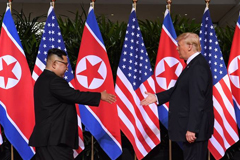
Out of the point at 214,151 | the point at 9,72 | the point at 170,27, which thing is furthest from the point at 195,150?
the point at 9,72

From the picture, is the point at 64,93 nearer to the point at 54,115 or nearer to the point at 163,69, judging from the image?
the point at 54,115

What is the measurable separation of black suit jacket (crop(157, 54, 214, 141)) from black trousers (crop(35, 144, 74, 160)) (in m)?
0.94

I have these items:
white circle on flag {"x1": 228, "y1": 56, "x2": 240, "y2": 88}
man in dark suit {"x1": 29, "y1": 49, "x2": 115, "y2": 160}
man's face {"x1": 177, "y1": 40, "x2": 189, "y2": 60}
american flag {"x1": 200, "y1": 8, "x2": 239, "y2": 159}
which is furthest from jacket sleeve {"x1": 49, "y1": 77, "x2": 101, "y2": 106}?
white circle on flag {"x1": 228, "y1": 56, "x2": 240, "y2": 88}

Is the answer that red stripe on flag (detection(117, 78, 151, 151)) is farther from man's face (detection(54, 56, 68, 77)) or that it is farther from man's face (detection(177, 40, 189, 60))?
man's face (detection(177, 40, 189, 60))

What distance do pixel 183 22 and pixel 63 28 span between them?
158cm

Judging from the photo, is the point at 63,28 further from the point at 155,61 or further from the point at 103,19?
the point at 155,61

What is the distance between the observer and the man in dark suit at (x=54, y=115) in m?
3.49

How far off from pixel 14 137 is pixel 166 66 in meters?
1.94

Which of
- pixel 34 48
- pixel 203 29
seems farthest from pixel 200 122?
pixel 34 48

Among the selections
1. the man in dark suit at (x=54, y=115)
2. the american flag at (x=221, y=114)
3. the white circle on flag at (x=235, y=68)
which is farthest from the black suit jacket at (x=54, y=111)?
the white circle on flag at (x=235, y=68)

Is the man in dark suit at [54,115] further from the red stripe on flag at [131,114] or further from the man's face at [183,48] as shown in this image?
the red stripe on flag at [131,114]

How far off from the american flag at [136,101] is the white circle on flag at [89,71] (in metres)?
0.21

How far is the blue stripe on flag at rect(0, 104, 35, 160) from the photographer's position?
15.1 feet

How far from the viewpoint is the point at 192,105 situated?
10.6 ft
